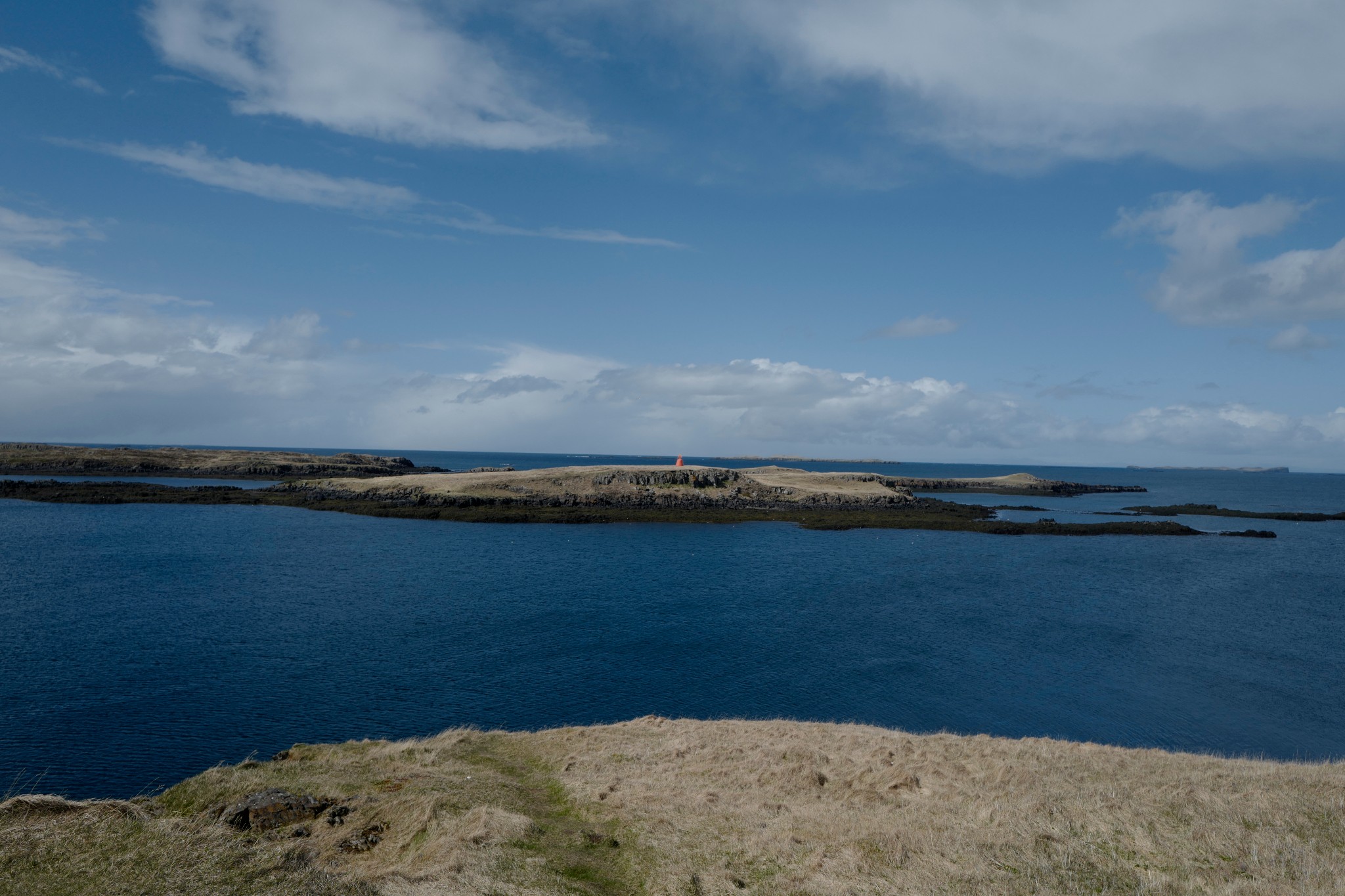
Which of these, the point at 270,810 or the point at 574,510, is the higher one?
the point at 574,510

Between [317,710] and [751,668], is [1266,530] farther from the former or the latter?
[317,710]

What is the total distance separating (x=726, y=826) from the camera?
583 inches

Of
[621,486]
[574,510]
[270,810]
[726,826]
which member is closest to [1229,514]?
[621,486]

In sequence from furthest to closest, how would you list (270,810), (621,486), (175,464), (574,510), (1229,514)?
1. (175,464)
2. (1229,514)
3. (621,486)
4. (574,510)
5. (270,810)

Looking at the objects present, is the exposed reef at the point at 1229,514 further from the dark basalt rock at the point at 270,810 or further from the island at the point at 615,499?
the dark basalt rock at the point at 270,810

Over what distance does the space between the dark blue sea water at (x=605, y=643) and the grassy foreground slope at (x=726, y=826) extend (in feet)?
24.5

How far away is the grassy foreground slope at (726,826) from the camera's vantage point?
442 inches

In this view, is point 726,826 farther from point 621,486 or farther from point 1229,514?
point 1229,514

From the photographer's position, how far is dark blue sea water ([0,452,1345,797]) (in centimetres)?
2603

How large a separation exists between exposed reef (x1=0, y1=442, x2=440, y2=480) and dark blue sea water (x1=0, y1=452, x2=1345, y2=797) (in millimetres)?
77127

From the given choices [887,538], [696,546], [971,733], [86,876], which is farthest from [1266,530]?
[86,876]

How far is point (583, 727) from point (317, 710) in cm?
1040

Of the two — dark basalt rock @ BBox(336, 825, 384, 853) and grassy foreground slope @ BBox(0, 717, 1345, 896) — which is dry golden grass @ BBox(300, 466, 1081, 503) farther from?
dark basalt rock @ BBox(336, 825, 384, 853)

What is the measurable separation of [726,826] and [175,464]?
169 meters
